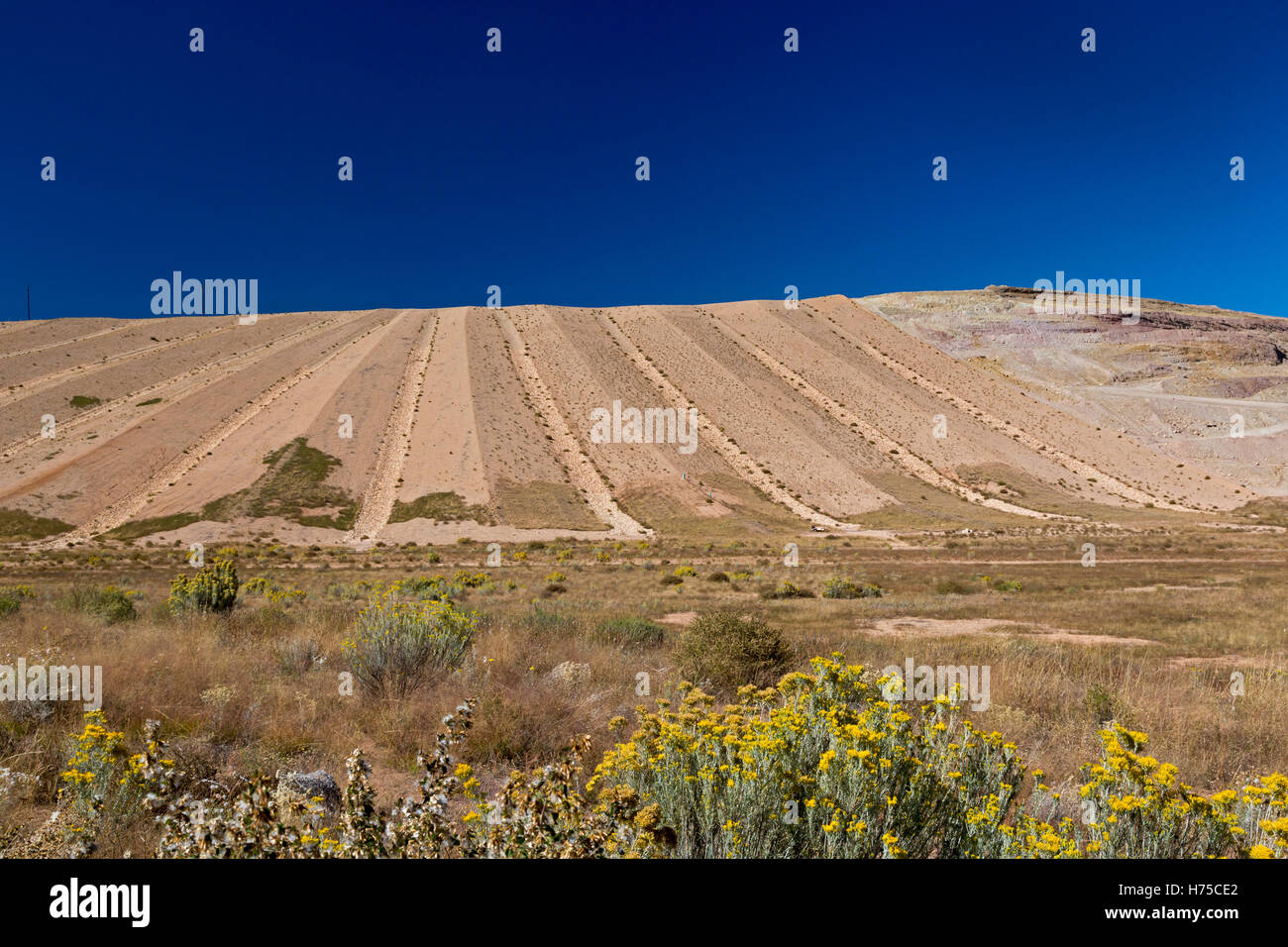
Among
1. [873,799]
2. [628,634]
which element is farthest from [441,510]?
[873,799]

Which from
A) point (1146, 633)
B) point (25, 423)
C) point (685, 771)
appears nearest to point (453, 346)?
point (25, 423)

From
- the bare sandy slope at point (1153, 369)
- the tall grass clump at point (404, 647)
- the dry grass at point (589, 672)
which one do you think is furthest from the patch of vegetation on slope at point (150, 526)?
the bare sandy slope at point (1153, 369)

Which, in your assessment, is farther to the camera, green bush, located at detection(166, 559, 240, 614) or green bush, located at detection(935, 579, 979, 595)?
green bush, located at detection(935, 579, 979, 595)

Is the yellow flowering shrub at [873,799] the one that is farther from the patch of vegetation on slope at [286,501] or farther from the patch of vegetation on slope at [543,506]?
the patch of vegetation on slope at [286,501]

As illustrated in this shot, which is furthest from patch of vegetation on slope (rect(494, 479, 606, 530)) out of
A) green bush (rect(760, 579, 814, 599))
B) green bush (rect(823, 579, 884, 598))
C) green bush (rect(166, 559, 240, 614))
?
green bush (rect(166, 559, 240, 614))

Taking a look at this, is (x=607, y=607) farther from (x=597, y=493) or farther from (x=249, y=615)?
(x=597, y=493)

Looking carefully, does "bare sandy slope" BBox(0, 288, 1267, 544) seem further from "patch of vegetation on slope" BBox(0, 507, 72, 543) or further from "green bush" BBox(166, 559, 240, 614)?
"green bush" BBox(166, 559, 240, 614)

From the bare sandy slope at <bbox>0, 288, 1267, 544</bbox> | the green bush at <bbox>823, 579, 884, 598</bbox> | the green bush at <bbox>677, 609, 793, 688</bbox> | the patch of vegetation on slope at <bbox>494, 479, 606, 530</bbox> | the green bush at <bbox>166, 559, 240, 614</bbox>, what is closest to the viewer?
the green bush at <bbox>677, 609, 793, 688</bbox>
